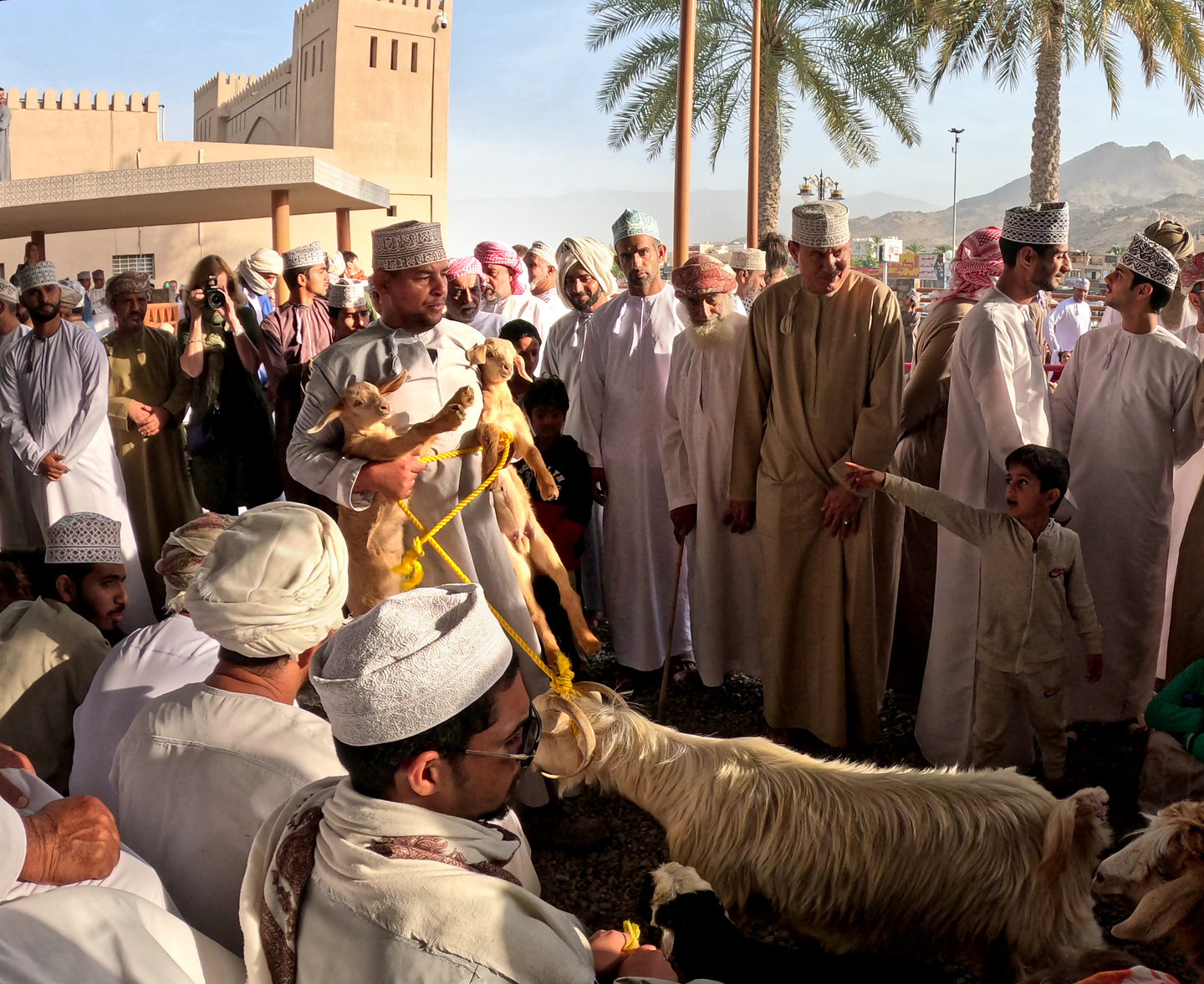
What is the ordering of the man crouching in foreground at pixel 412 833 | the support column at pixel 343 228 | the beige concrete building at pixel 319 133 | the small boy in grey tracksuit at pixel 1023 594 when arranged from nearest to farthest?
the man crouching in foreground at pixel 412 833 < the small boy in grey tracksuit at pixel 1023 594 < the support column at pixel 343 228 < the beige concrete building at pixel 319 133

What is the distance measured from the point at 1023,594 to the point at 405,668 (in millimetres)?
2772

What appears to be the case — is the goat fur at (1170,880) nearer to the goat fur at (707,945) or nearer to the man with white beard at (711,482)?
the goat fur at (707,945)

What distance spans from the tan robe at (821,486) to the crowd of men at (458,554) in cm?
2

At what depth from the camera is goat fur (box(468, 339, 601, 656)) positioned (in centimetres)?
325

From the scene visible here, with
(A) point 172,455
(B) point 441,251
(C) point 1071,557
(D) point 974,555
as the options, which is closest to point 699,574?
(D) point 974,555

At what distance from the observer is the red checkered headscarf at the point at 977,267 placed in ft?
15.4

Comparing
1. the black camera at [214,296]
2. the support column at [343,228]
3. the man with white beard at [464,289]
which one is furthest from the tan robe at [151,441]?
the support column at [343,228]

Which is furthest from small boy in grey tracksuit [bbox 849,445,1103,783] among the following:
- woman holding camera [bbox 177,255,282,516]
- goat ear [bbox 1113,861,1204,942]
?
woman holding camera [bbox 177,255,282,516]

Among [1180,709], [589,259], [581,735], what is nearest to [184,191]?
Answer: [589,259]

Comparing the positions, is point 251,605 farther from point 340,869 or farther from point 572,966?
point 572,966

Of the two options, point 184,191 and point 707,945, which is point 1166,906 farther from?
point 184,191

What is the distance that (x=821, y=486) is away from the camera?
410 cm

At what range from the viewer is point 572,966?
4.82 feet

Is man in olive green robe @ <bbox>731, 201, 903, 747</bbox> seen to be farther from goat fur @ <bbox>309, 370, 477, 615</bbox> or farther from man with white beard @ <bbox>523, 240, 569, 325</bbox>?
man with white beard @ <bbox>523, 240, 569, 325</bbox>
